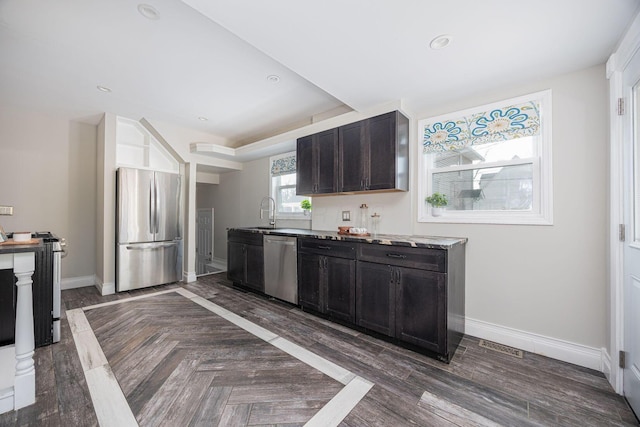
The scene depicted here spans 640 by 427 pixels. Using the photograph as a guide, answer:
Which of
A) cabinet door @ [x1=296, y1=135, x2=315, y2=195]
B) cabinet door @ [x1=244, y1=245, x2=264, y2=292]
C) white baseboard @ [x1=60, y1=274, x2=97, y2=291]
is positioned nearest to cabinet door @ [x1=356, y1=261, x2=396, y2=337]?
cabinet door @ [x1=296, y1=135, x2=315, y2=195]

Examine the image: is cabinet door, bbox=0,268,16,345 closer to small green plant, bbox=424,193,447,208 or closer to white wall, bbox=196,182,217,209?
small green plant, bbox=424,193,447,208

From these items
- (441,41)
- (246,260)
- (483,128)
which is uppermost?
(441,41)

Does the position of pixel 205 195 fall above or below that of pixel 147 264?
above

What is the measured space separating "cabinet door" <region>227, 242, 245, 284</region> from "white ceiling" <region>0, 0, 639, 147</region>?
2.20 meters

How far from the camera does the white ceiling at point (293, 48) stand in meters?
1.64

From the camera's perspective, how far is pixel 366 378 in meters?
1.90

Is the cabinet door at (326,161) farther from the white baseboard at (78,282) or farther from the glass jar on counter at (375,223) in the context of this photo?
the white baseboard at (78,282)

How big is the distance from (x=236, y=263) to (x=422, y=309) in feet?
9.85

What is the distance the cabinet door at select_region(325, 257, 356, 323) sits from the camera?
2.68m

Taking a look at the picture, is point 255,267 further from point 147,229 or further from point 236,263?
point 147,229

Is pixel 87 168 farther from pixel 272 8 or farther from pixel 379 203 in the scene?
pixel 379 203

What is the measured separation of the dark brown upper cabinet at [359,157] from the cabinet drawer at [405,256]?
74cm

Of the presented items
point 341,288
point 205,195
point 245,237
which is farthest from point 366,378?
point 205,195

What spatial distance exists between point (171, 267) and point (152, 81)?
2.90 meters
